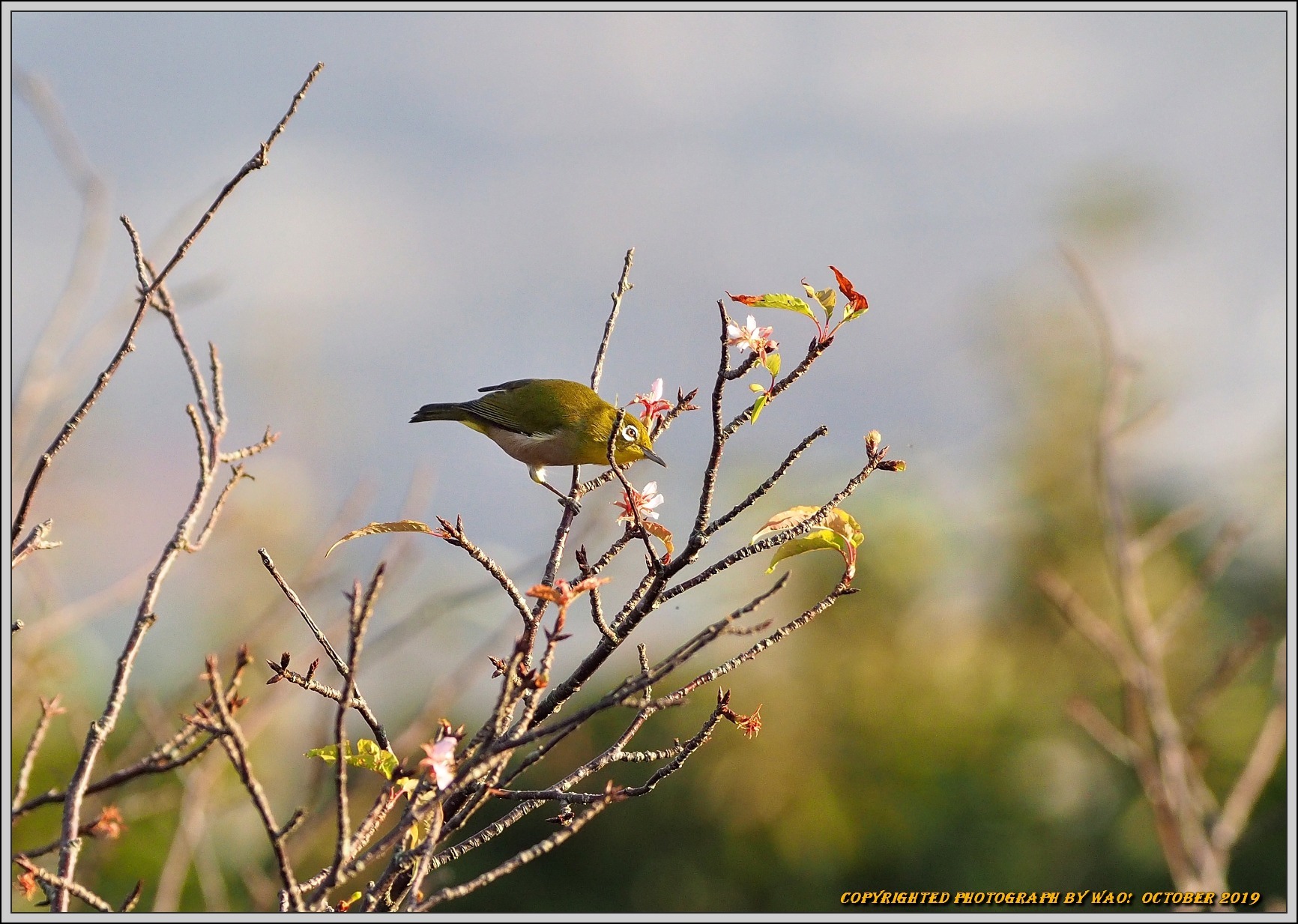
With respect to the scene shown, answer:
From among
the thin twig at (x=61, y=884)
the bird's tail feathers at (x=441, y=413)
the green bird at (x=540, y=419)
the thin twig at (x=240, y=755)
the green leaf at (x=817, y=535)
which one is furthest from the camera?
the bird's tail feathers at (x=441, y=413)

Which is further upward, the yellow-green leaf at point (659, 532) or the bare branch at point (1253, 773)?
the yellow-green leaf at point (659, 532)

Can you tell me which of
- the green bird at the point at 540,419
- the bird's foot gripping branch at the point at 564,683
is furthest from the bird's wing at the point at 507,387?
the bird's foot gripping branch at the point at 564,683

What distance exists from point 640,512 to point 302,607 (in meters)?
0.81

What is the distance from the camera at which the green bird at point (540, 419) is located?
15.8 feet

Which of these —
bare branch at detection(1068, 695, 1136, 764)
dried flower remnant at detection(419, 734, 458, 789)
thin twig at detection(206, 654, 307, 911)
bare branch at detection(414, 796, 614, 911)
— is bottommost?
bare branch at detection(1068, 695, 1136, 764)

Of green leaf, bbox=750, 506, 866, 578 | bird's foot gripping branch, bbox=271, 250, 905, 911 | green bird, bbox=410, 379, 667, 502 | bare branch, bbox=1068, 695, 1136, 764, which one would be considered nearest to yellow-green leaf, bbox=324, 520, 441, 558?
bird's foot gripping branch, bbox=271, 250, 905, 911

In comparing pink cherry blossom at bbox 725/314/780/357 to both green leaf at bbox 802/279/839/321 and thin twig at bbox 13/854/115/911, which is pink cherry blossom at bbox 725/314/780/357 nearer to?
green leaf at bbox 802/279/839/321

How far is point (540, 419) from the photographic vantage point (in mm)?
5008

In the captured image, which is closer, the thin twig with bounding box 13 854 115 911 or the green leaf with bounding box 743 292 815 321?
the thin twig with bounding box 13 854 115 911

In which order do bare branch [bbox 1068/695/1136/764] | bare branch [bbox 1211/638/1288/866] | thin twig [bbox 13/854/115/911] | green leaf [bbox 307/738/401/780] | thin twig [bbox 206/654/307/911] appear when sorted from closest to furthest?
thin twig [bbox 206/654/307/911] → thin twig [bbox 13/854/115/911] → green leaf [bbox 307/738/401/780] → bare branch [bbox 1211/638/1288/866] → bare branch [bbox 1068/695/1136/764]

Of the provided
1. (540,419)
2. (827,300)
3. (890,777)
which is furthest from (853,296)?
(890,777)

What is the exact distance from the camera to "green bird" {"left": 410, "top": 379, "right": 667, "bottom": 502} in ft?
15.8

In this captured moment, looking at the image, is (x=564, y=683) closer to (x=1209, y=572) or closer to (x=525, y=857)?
(x=525, y=857)

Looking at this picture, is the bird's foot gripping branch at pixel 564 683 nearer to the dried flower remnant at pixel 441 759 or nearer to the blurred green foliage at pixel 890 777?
the dried flower remnant at pixel 441 759
